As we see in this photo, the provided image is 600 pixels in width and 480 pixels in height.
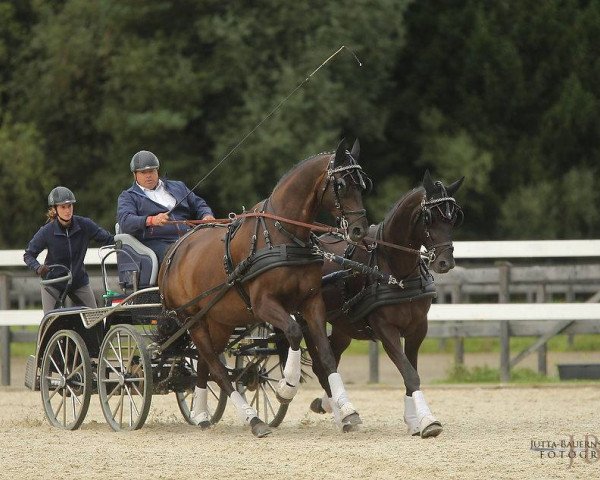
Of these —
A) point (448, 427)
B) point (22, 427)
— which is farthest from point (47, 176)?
point (448, 427)

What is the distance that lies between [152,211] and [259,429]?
6.67 feet

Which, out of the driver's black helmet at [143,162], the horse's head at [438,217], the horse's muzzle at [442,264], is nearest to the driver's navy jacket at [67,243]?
the driver's black helmet at [143,162]

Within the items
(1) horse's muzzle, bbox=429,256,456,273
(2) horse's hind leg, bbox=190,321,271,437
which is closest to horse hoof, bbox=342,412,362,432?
(2) horse's hind leg, bbox=190,321,271,437

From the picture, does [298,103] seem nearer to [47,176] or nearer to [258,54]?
[258,54]

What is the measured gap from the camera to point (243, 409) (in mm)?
8828

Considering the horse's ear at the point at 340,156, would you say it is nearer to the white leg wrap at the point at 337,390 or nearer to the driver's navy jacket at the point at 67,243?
the white leg wrap at the point at 337,390

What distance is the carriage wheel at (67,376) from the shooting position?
9477mm

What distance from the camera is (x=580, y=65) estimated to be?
23.0 metres

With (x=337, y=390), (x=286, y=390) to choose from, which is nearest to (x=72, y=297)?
(x=286, y=390)

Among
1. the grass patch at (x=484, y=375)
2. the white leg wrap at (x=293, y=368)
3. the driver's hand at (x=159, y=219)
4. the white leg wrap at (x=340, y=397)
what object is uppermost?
the driver's hand at (x=159, y=219)

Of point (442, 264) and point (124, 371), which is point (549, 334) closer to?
point (442, 264)

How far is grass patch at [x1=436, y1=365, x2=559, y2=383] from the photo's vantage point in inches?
526

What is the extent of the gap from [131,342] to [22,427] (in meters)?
1.16

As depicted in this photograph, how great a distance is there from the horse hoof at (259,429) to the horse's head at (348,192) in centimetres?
144
